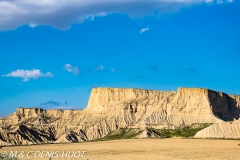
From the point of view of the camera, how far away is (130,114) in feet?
443

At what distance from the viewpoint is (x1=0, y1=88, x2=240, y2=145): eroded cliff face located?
124 metres

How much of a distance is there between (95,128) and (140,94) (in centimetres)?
2127

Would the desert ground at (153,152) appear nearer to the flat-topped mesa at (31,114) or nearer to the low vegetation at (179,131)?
the low vegetation at (179,131)

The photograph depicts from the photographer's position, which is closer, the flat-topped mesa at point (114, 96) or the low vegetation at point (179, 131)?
the low vegetation at point (179, 131)

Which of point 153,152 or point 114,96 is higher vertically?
point 114,96

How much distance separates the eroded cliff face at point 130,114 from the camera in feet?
407

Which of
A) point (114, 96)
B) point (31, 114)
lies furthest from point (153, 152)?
point (31, 114)

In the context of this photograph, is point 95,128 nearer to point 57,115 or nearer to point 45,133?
point 45,133

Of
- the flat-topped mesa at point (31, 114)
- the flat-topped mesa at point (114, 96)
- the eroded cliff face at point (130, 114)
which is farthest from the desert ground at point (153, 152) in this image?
the flat-topped mesa at point (31, 114)

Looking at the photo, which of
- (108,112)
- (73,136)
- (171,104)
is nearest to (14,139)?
(73,136)

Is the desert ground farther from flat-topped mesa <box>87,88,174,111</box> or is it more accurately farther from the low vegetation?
flat-topped mesa <box>87,88,174,111</box>

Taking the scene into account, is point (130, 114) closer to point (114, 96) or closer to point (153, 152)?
point (114, 96)

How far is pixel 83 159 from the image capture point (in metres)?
42.2

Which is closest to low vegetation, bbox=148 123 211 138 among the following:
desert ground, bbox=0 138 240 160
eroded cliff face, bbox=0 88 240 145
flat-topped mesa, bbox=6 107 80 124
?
eroded cliff face, bbox=0 88 240 145
